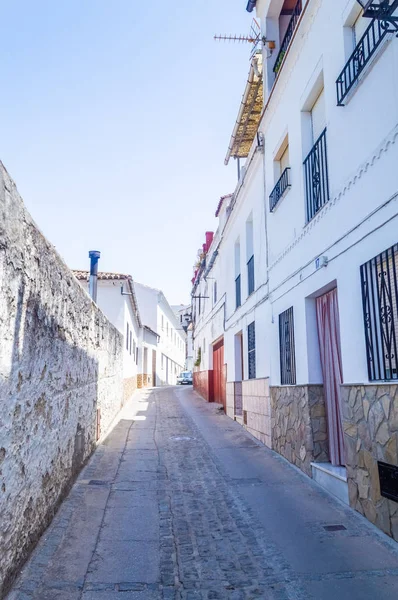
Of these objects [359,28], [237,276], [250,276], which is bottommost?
[250,276]

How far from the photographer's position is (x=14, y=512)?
3.30 metres

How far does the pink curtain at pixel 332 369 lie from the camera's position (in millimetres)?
5770

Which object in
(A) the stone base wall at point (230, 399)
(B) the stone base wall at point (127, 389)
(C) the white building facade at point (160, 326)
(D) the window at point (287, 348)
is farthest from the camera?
(C) the white building facade at point (160, 326)

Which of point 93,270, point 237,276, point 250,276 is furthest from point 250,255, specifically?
point 93,270

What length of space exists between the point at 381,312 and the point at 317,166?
8.53 feet

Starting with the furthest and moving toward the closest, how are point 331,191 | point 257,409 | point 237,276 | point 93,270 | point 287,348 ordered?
point 237,276
point 93,270
point 257,409
point 287,348
point 331,191

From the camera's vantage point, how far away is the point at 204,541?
4.18 meters

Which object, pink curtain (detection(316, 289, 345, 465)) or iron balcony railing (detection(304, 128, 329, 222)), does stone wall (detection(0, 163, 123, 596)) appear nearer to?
pink curtain (detection(316, 289, 345, 465))

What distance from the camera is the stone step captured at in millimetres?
5125

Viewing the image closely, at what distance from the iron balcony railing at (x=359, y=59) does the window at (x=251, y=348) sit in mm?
5582

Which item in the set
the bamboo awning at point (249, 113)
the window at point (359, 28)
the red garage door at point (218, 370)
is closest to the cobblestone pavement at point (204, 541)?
the window at point (359, 28)

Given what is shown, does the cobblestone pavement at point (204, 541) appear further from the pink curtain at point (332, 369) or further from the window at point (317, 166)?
the window at point (317, 166)

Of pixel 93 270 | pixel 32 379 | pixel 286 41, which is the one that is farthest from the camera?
pixel 93 270

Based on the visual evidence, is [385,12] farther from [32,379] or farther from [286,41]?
[286,41]
